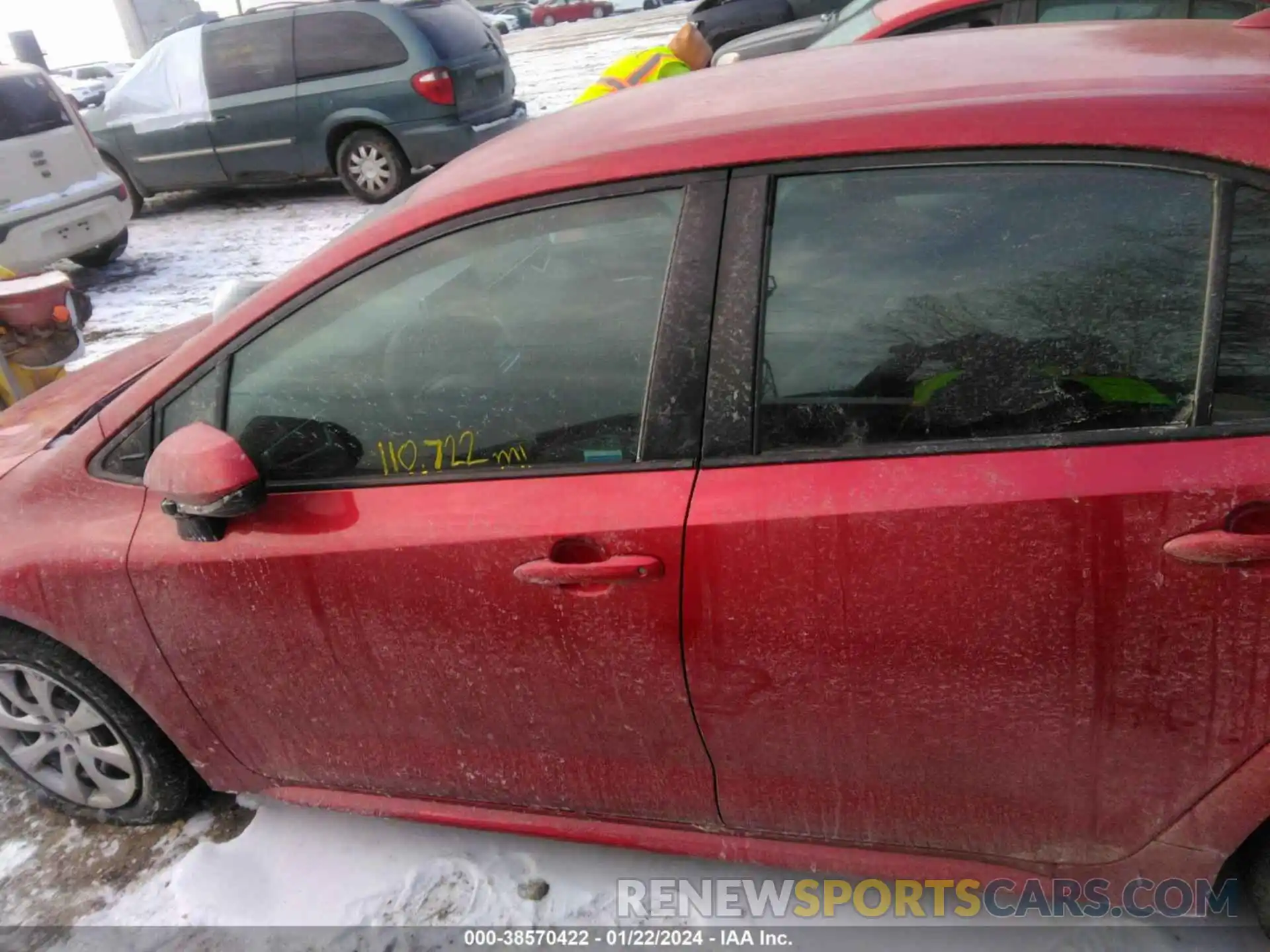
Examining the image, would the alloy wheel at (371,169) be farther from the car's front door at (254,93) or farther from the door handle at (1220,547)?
the door handle at (1220,547)

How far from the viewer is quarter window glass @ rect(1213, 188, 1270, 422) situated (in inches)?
51.4

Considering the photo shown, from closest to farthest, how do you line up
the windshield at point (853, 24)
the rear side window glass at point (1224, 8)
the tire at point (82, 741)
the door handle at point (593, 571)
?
the door handle at point (593, 571), the tire at point (82, 741), the rear side window glass at point (1224, 8), the windshield at point (853, 24)

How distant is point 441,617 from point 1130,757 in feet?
4.15

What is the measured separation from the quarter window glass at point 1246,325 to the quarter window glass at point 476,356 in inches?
34.8

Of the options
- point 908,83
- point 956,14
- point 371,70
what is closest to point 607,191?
point 908,83

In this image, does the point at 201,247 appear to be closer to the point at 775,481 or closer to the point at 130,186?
the point at 130,186

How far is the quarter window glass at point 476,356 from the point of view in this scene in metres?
1.60

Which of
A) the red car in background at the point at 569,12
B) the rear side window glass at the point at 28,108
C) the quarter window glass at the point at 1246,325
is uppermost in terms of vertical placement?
the red car in background at the point at 569,12

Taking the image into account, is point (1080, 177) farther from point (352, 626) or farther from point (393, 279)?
point (352, 626)

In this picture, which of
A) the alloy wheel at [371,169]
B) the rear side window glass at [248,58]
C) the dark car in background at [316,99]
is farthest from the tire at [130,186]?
the alloy wheel at [371,169]

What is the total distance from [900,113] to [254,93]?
859 centimetres

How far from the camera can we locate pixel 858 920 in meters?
1.95

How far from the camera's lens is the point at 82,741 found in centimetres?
227

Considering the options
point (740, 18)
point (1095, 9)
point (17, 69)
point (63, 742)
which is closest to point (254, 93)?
point (17, 69)
